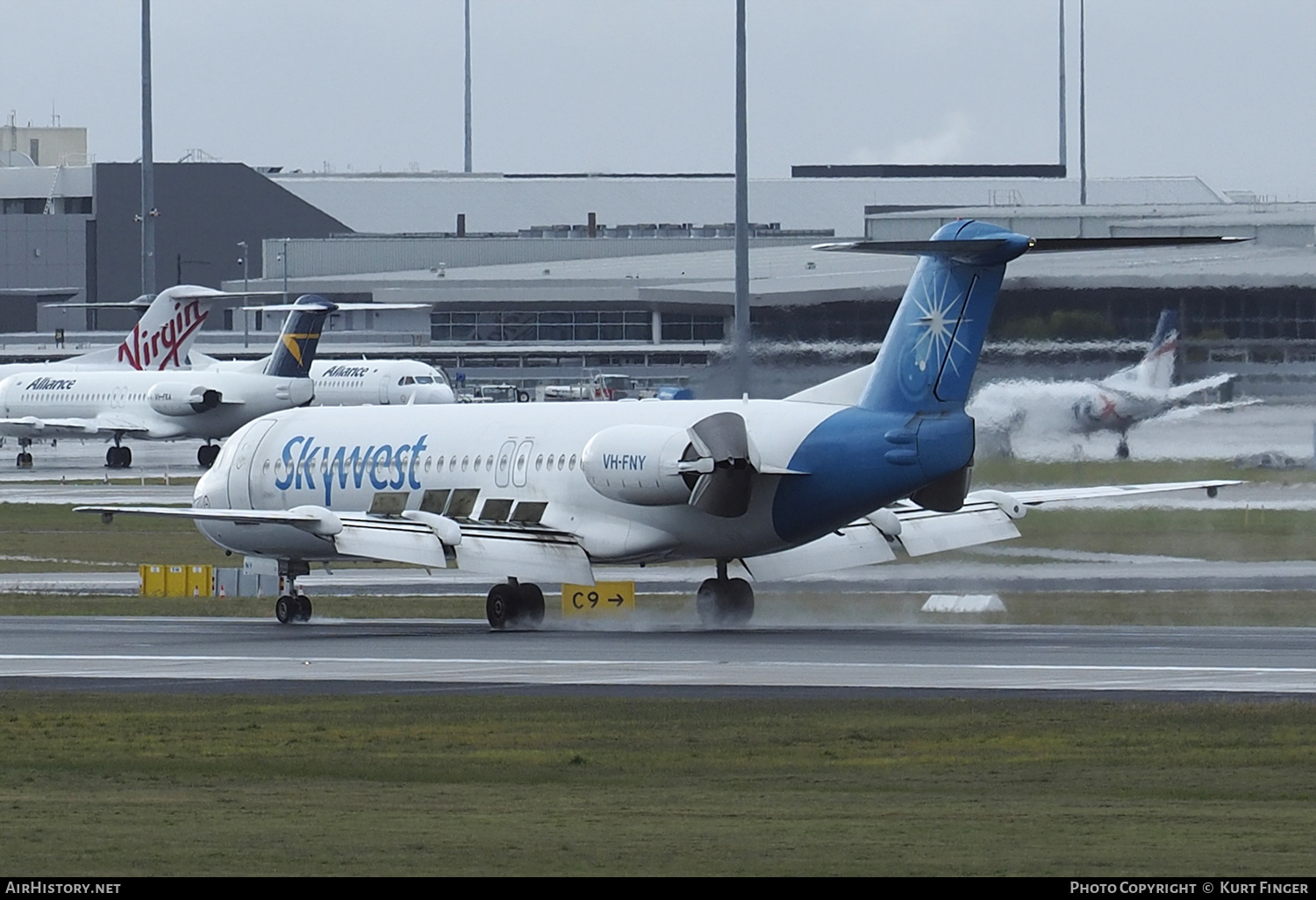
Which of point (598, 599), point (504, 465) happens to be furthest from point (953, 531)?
point (504, 465)

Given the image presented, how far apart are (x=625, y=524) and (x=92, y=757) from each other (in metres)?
15.9

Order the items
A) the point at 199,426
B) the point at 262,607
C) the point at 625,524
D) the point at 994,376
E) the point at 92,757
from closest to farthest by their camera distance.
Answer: the point at 92,757 → the point at 625,524 → the point at 994,376 → the point at 262,607 → the point at 199,426

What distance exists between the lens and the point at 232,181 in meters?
176

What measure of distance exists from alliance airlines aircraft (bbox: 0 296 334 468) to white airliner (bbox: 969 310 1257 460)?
5466 cm

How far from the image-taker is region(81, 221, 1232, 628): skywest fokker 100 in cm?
3322

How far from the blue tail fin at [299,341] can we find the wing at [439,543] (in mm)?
56517

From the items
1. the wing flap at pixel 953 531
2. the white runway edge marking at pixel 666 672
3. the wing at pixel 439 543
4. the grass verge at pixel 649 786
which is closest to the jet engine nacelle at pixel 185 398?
the wing at pixel 439 543

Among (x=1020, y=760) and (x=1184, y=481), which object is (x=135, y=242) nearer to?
(x=1184, y=481)

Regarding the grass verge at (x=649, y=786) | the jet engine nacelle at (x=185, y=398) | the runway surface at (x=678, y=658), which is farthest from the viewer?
the jet engine nacelle at (x=185, y=398)

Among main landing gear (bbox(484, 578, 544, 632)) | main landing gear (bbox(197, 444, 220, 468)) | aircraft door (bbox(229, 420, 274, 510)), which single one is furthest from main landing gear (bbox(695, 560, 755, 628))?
→ main landing gear (bbox(197, 444, 220, 468))

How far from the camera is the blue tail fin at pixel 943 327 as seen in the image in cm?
3309

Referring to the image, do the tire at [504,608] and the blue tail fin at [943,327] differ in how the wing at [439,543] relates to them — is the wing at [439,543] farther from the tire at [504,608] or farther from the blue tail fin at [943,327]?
the blue tail fin at [943,327]

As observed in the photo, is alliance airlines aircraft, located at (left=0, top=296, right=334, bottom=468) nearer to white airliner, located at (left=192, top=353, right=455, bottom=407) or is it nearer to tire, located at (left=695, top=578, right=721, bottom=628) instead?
white airliner, located at (left=192, top=353, right=455, bottom=407)

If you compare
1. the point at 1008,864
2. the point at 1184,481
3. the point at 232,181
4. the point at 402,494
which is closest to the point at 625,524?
the point at 402,494
